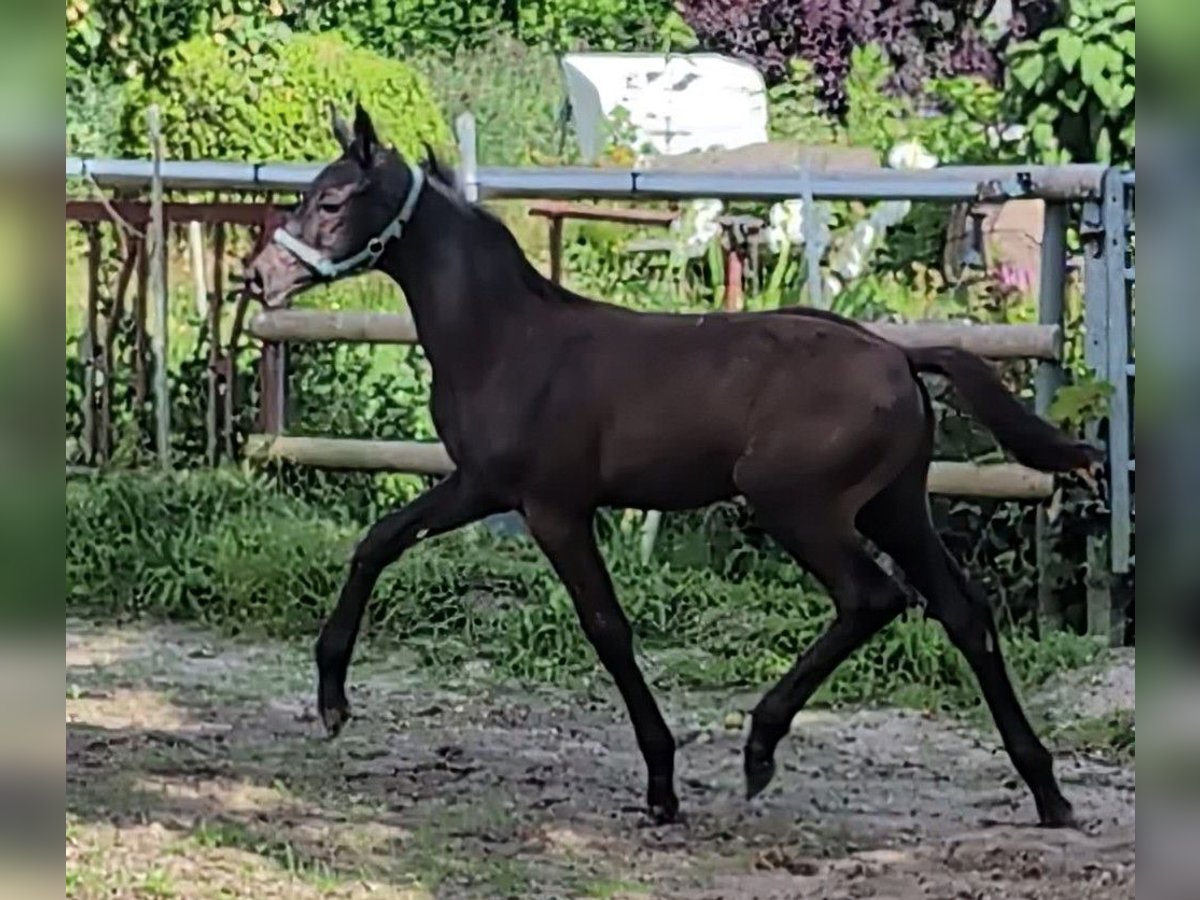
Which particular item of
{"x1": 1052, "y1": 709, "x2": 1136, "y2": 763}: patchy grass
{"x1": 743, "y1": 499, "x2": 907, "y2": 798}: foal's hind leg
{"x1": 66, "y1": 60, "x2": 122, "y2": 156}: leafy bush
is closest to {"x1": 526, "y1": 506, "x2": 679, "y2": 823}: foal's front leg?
{"x1": 743, "y1": 499, "x2": 907, "y2": 798}: foal's hind leg

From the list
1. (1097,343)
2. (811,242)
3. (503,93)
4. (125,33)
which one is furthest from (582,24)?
(1097,343)

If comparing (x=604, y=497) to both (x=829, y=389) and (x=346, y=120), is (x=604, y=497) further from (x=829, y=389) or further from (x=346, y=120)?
(x=346, y=120)

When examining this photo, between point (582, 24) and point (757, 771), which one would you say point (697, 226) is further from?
point (757, 771)

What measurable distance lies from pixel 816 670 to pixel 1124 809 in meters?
0.72

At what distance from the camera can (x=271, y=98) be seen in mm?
4609

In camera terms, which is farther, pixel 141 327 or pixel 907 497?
pixel 141 327

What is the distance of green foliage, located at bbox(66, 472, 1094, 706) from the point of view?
4277 millimetres

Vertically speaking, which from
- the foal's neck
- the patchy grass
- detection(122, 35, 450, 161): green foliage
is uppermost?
detection(122, 35, 450, 161): green foliage

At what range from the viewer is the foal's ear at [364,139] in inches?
151

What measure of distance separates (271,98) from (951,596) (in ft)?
6.58

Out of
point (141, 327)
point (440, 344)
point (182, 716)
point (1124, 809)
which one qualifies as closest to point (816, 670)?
point (1124, 809)

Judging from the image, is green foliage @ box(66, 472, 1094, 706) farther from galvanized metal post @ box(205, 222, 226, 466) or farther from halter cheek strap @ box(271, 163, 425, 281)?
halter cheek strap @ box(271, 163, 425, 281)

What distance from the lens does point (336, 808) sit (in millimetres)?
3969

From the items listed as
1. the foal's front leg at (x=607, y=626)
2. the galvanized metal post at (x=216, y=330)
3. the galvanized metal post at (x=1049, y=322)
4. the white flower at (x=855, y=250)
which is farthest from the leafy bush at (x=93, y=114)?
the galvanized metal post at (x=1049, y=322)
